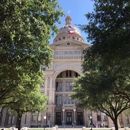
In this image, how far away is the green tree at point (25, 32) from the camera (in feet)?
23.3

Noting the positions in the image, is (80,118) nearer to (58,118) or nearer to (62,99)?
(58,118)

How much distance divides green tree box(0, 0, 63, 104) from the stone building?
3600cm

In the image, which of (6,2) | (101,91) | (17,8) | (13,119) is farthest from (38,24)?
(13,119)

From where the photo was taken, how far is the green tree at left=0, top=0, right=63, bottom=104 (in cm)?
711

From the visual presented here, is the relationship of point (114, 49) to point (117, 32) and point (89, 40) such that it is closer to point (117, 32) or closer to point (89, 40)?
point (117, 32)

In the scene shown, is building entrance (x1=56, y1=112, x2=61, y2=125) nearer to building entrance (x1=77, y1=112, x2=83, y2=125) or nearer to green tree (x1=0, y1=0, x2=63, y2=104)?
building entrance (x1=77, y1=112, x2=83, y2=125)

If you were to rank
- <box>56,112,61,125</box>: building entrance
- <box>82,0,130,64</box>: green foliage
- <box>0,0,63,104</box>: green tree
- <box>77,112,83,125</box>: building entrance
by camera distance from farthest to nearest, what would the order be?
<box>77,112,83,125</box>: building entrance < <box>56,112,61,125</box>: building entrance < <box>82,0,130,64</box>: green foliage < <box>0,0,63,104</box>: green tree

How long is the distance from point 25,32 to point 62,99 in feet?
145

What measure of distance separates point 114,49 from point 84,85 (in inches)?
379

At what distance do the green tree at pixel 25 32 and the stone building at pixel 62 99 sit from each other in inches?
1417

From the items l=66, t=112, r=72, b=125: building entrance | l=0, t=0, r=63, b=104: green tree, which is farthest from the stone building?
l=0, t=0, r=63, b=104: green tree

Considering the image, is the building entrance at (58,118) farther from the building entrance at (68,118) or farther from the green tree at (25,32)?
the green tree at (25,32)

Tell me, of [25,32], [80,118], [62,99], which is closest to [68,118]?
[80,118]

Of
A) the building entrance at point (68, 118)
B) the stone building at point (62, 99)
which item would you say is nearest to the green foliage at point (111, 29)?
the stone building at point (62, 99)
